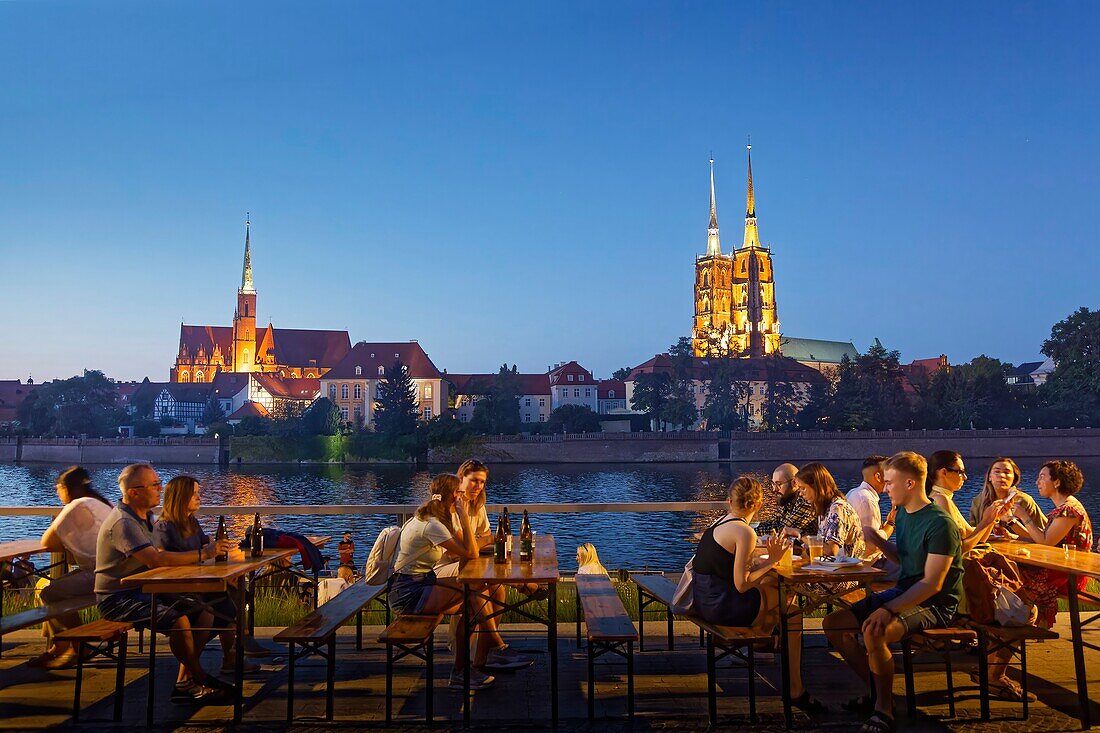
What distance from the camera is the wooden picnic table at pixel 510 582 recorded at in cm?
500

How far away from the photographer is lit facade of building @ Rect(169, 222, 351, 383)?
4759 inches

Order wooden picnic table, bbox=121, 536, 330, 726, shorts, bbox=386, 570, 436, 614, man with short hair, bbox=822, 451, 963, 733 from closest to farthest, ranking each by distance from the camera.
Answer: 1. man with short hair, bbox=822, 451, 963, 733
2. wooden picnic table, bbox=121, 536, 330, 726
3. shorts, bbox=386, 570, 436, 614

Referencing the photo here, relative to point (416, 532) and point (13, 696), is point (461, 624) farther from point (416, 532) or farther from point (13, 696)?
point (13, 696)

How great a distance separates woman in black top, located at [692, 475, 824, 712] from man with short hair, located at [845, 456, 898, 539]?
117 centimetres

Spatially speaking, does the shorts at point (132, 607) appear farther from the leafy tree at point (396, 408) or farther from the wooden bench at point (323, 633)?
the leafy tree at point (396, 408)

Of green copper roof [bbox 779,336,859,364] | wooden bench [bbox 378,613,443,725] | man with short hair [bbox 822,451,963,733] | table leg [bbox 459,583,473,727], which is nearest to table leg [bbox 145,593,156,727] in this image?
wooden bench [bbox 378,613,443,725]

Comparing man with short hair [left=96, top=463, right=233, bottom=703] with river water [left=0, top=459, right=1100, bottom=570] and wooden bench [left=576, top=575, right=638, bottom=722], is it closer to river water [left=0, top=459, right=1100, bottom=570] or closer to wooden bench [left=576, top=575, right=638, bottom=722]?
wooden bench [left=576, top=575, right=638, bottom=722]

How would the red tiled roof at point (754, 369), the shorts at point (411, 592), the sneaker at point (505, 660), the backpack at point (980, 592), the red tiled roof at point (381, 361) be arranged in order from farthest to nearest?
the red tiled roof at point (381, 361)
the red tiled roof at point (754, 369)
the sneaker at point (505, 660)
the shorts at point (411, 592)
the backpack at point (980, 592)

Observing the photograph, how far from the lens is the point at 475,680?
558cm

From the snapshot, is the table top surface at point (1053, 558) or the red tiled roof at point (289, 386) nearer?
the table top surface at point (1053, 558)

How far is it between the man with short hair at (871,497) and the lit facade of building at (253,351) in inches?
4627

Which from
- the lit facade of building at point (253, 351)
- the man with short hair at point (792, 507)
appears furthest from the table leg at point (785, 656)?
the lit facade of building at point (253, 351)

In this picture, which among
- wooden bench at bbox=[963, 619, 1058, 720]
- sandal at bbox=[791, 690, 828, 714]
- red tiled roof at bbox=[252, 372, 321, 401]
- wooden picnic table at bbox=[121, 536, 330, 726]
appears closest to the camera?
wooden bench at bbox=[963, 619, 1058, 720]

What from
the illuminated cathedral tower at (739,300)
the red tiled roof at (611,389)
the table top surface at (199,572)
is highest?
the illuminated cathedral tower at (739,300)
